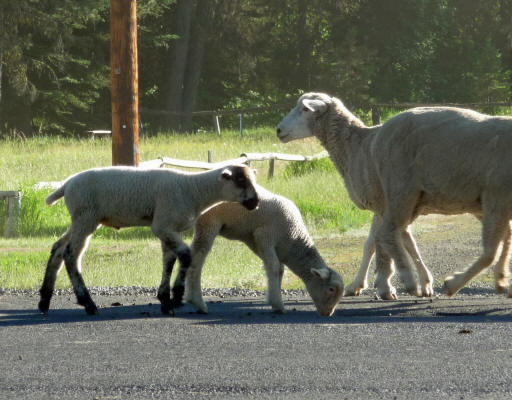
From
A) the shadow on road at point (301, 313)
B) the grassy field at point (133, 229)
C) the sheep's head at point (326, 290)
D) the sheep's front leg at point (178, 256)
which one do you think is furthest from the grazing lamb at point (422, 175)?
the sheep's front leg at point (178, 256)

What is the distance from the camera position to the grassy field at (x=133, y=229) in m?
11.0

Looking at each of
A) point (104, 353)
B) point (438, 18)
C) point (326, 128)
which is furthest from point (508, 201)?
point (438, 18)

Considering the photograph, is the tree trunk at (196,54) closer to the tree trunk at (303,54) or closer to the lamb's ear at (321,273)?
the tree trunk at (303,54)

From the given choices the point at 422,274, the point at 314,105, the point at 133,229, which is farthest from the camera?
the point at 133,229

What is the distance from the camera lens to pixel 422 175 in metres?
8.59

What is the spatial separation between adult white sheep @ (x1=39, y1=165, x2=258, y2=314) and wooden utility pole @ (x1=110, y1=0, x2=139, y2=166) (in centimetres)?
465

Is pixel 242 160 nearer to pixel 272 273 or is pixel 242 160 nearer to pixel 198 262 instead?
pixel 198 262

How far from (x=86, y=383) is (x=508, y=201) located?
398 cm

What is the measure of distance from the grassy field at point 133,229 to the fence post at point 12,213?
184mm

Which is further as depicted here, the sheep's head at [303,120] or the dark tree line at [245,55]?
the dark tree line at [245,55]

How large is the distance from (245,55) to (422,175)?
31754 mm

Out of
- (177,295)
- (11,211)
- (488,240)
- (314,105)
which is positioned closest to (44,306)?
(177,295)

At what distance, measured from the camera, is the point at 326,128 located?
33.2 ft

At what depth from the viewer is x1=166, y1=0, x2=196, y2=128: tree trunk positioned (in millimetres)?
36375
